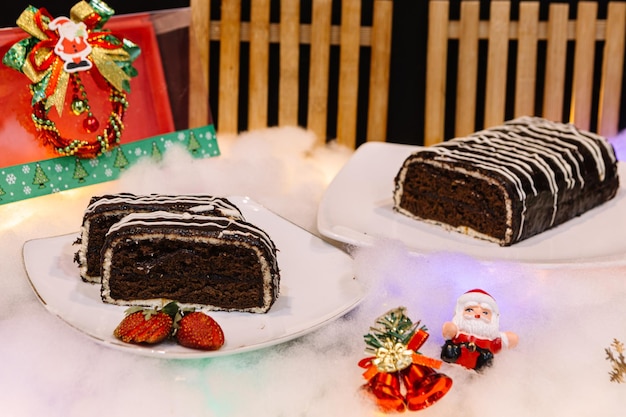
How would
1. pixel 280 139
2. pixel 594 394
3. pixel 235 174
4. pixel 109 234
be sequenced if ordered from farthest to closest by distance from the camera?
pixel 280 139 < pixel 235 174 < pixel 109 234 < pixel 594 394

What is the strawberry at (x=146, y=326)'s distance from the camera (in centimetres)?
147

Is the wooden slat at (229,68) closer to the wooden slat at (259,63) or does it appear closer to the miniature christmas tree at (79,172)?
the wooden slat at (259,63)

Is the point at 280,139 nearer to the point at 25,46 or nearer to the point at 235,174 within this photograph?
the point at 235,174

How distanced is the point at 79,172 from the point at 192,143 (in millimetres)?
382

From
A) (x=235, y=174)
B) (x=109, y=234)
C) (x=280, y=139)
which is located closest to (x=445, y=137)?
(x=280, y=139)

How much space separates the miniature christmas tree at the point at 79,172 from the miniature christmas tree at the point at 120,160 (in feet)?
0.32

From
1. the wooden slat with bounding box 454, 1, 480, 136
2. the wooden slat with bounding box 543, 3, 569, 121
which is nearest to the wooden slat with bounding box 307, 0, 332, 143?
the wooden slat with bounding box 454, 1, 480, 136

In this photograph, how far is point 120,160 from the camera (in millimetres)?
2350

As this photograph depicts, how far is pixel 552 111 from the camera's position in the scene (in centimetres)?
312

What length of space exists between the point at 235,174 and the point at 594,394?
1277 mm

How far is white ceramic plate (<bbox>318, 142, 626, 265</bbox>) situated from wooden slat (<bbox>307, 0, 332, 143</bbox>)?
64cm

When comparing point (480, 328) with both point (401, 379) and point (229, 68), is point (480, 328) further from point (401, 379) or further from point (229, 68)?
point (229, 68)

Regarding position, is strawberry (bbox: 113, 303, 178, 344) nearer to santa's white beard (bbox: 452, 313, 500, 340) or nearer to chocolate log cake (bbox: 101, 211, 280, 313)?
chocolate log cake (bbox: 101, 211, 280, 313)

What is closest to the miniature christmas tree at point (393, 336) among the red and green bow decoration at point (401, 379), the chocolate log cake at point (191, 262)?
the red and green bow decoration at point (401, 379)
